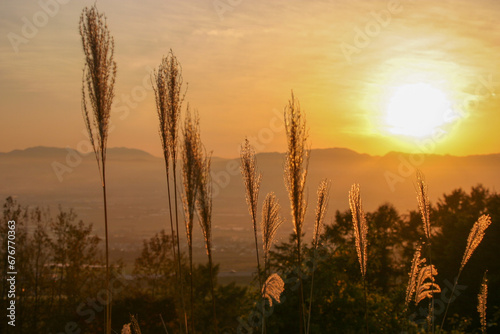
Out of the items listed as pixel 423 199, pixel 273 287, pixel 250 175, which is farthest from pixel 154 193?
pixel 423 199

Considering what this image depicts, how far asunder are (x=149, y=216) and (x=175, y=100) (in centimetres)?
10135

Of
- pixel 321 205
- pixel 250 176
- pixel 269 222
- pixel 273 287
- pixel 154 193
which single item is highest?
pixel 250 176

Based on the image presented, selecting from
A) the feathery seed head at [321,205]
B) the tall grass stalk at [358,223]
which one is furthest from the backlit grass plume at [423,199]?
the feathery seed head at [321,205]

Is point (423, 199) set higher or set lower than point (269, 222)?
higher

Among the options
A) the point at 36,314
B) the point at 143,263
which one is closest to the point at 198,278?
the point at 143,263

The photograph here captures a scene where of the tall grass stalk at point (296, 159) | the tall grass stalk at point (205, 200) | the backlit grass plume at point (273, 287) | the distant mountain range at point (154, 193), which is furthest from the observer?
the distant mountain range at point (154, 193)

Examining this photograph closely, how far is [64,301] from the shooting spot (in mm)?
18109

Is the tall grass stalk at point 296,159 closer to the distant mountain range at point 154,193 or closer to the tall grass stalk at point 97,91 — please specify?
the tall grass stalk at point 97,91

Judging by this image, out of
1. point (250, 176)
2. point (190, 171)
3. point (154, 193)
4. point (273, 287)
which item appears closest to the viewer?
point (273, 287)

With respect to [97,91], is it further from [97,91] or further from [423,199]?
[423,199]

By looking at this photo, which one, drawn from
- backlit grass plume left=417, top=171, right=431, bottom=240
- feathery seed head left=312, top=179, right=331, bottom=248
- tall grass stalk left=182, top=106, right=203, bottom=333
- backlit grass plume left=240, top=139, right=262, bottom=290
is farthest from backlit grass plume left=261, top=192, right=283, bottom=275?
backlit grass plume left=417, top=171, right=431, bottom=240

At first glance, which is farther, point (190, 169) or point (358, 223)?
point (190, 169)

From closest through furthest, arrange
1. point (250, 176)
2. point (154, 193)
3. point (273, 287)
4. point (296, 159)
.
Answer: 1. point (296, 159)
2. point (273, 287)
3. point (250, 176)
4. point (154, 193)

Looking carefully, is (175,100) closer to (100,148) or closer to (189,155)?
(189,155)
